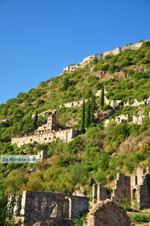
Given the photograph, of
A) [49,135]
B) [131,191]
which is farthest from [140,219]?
[49,135]

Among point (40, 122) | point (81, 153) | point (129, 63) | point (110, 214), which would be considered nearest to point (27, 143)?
point (40, 122)

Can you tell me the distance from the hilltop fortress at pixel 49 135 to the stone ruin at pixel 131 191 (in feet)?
102

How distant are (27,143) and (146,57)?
4980 cm

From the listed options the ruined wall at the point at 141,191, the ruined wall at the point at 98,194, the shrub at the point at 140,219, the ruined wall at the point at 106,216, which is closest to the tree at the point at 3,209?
the ruined wall at the point at 106,216

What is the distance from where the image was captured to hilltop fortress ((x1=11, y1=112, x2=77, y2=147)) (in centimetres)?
6638

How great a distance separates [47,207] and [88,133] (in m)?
39.9

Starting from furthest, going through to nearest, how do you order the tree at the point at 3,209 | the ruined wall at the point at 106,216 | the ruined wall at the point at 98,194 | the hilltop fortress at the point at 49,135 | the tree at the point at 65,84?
the tree at the point at 65,84 < the hilltop fortress at the point at 49,135 < the ruined wall at the point at 98,194 < the tree at the point at 3,209 < the ruined wall at the point at 106,216

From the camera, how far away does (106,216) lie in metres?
13.7

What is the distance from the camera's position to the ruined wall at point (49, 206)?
21.7 meters

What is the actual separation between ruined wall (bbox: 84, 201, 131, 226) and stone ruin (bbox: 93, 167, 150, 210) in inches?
702

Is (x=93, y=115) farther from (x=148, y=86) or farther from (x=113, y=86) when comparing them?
(x=113, y=86)

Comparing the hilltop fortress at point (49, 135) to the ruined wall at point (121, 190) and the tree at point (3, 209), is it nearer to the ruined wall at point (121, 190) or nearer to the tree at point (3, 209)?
the ruined wall at point (121, 190)

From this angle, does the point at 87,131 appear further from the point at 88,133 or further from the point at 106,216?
the point at 106,216

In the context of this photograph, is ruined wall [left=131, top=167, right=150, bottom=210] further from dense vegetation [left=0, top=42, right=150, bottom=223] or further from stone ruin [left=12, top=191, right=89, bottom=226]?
stone ruin [left=12, top=191, right=89, bottom=226]
